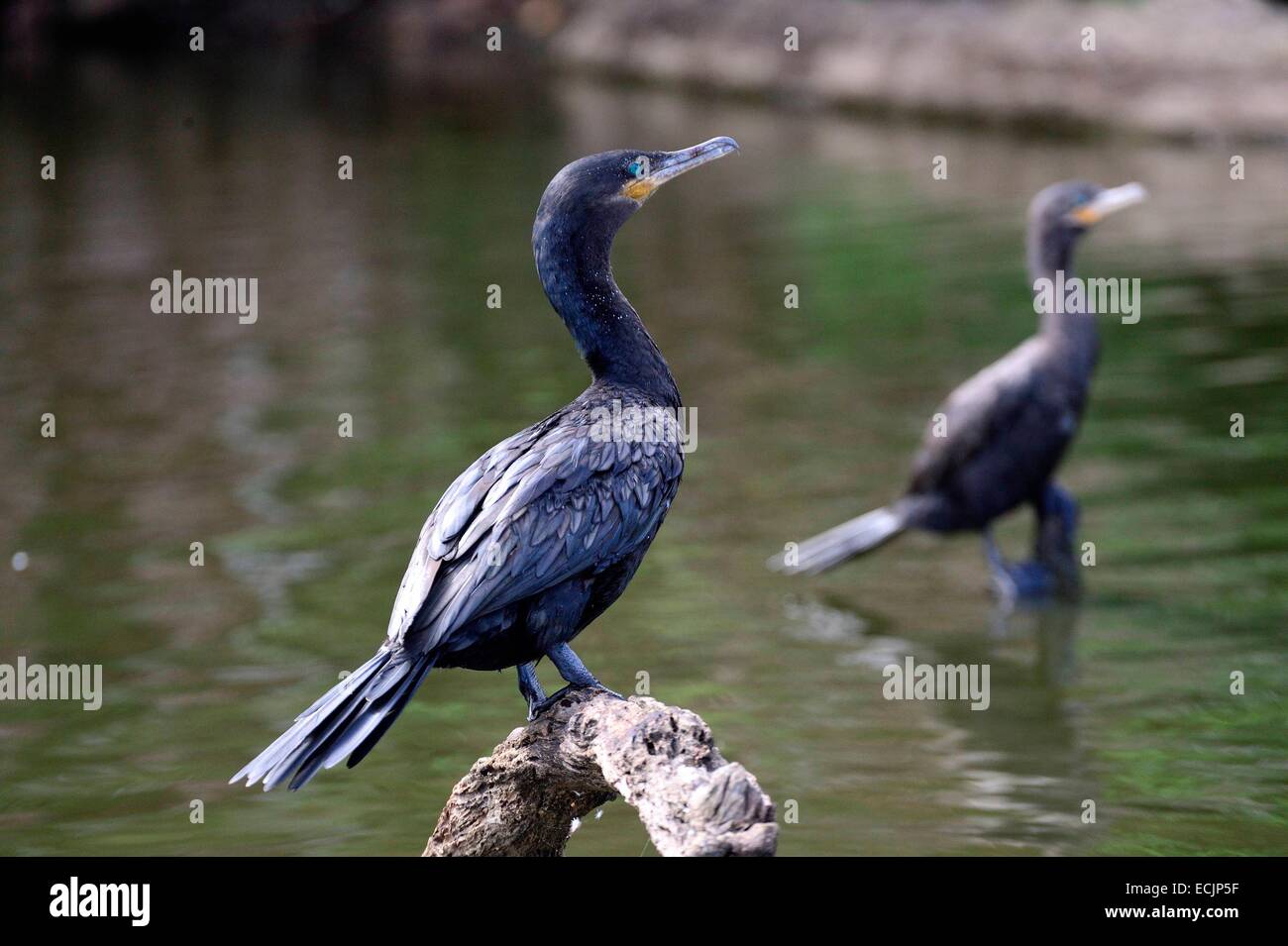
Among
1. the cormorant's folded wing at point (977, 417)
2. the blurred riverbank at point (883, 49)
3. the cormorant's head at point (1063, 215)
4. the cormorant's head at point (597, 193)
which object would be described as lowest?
the cormorant's folded wing at point (977, 417)

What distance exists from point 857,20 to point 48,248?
960 cm

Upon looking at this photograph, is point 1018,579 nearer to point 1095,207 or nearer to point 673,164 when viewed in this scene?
point 1095,207

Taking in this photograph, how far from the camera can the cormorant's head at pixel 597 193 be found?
12.7ft

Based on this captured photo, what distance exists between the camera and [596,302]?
154 inches

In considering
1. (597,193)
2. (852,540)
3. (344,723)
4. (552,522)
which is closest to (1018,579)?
(852,540)

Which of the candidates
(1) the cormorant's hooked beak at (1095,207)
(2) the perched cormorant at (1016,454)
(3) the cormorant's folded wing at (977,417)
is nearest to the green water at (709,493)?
(2) the perched cormorant at (1016,454)

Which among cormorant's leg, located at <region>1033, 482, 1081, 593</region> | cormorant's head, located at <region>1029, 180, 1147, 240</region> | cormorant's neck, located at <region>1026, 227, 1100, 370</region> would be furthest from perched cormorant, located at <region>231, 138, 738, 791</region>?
cormorant's head, located at <region>1029, 180, 1147, 240</region>

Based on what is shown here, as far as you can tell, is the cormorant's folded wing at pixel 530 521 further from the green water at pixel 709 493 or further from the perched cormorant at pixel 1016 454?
the perched cormorant at pixel 1016 454

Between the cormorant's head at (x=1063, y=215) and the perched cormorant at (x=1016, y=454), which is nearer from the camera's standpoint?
the perched cormorant at (x=1016, y=454)

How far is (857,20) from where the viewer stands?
20109mm

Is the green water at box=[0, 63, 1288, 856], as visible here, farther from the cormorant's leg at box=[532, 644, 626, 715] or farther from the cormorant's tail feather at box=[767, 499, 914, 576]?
the cormorant's leg at box=[532, 644, 626, 715]

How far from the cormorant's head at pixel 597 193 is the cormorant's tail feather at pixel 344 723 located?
1.03 metres

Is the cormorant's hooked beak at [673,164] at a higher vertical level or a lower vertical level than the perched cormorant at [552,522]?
higher

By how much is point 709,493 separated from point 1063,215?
7.24 feet
